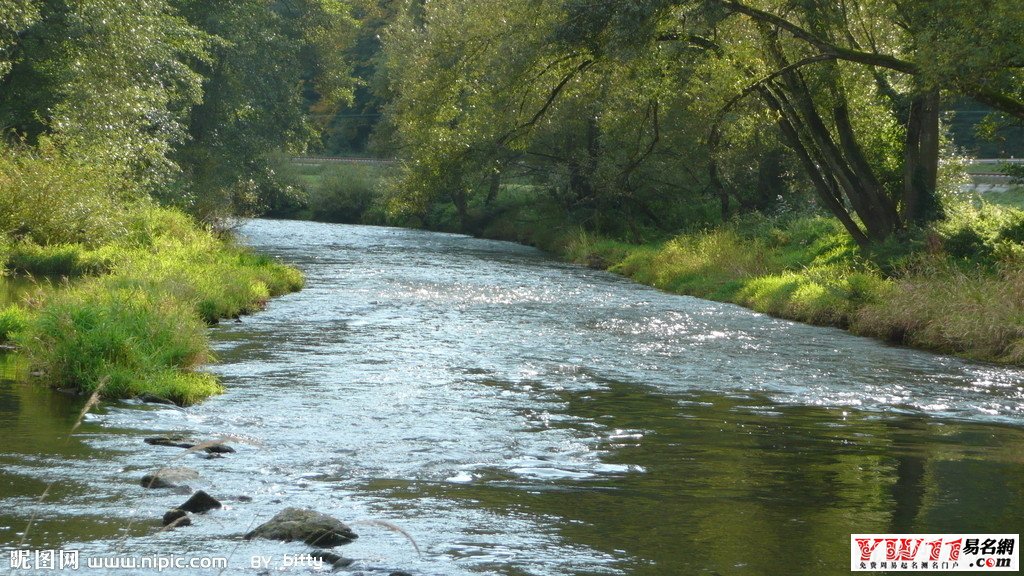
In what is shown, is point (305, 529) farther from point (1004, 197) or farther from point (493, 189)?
point (493, 189)

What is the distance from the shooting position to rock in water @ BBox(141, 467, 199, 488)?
8734 mm

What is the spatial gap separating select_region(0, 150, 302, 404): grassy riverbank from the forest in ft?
0.20

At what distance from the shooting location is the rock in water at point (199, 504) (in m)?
8.12

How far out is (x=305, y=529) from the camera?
757 centimetres

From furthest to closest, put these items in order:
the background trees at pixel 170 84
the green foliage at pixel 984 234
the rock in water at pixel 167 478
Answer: the background trees at pixel 170 84
the green foliage at pixel 984 234
the rock in water at pixel 167 478

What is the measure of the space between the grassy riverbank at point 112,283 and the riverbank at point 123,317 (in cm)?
2

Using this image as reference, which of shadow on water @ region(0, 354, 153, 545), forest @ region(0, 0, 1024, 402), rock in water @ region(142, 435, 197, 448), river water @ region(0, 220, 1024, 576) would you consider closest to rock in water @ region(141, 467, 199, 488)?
river water @ region(0, 220, 1024, 576)

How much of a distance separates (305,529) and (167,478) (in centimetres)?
184

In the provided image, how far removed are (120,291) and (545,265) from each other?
22.2m

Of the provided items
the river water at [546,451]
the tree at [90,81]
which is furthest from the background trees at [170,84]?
the river water at [546,451]

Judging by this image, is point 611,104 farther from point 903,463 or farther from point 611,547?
point 611,547

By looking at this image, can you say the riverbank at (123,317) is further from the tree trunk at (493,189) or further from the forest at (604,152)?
the tree trunk at (493,189)

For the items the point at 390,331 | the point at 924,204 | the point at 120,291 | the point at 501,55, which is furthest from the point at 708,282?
the point at 120,291

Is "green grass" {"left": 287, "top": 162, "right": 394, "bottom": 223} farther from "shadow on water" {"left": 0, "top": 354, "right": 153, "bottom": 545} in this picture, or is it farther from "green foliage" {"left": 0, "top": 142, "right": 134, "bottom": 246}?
"shadow on water" {"left": 0, "top": 354, "right": 153, "bottom": 545}
